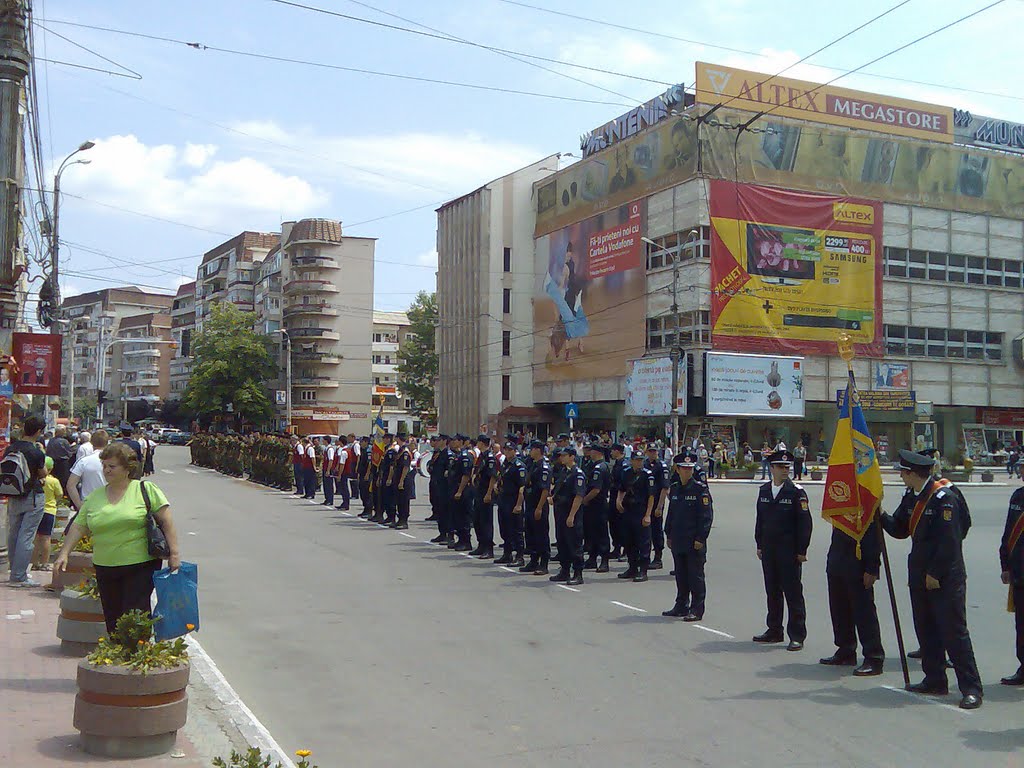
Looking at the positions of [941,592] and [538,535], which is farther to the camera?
[538,535]


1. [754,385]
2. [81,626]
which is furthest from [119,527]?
[754,385]

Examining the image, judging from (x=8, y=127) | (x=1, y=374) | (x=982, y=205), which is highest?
(x=982, y=205)

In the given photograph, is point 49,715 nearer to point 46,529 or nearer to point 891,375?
point 46,529

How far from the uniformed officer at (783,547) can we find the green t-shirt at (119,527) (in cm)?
573

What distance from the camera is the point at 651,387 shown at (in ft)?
160

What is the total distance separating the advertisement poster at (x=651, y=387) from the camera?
47.2 meters

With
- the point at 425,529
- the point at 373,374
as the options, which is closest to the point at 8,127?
the point at 425,529

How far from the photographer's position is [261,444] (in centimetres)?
3403

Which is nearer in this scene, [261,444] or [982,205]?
[261,444]

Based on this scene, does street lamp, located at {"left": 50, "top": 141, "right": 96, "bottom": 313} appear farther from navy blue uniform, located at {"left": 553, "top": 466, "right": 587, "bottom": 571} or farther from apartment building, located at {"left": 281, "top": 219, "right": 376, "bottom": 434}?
apartment building, located at {"left": 281, "top": 219, "right": 376, "bottom": 434}

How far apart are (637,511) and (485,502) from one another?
2.78 metres

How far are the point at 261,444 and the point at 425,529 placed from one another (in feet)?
50.4

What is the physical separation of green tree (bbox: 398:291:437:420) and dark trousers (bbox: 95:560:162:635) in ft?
263

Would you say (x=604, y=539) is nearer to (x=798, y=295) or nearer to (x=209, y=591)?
(x=209, y=591)
